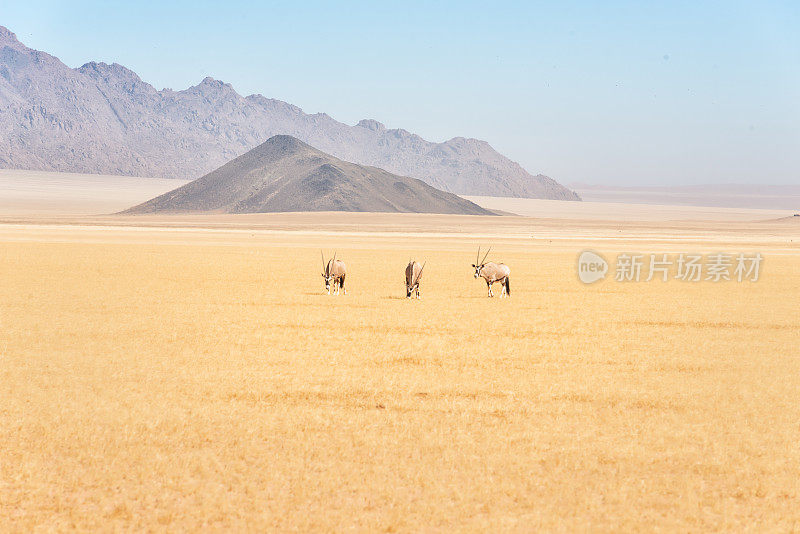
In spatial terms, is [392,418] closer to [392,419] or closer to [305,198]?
[392,419]

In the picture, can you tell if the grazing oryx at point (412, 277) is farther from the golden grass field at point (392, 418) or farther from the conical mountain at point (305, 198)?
the conical mountain at point (305, 198)

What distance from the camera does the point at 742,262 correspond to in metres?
49.0

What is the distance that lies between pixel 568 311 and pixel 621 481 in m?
15.7

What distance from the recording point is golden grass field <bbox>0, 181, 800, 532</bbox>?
7.70 meters

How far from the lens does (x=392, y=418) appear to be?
35.3 feet

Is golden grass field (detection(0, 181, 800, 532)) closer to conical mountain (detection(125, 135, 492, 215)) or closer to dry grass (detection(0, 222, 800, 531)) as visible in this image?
dry grass (detection(0, 222, 800, 531))

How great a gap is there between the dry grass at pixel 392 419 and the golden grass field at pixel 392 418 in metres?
0.04

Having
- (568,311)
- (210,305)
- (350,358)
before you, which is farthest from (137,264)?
(350,358)

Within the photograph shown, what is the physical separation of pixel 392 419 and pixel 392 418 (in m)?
0.05

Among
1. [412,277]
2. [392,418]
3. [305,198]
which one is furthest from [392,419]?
[305,198]

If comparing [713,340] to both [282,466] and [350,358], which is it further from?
[282,466]

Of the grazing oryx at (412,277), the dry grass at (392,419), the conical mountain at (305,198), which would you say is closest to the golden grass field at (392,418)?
the dry grass at (392,419)

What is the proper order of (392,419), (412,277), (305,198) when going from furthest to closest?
(305,198)
(412,277)
(392,419)

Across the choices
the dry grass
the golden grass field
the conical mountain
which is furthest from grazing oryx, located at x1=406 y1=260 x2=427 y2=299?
the conical mountain
